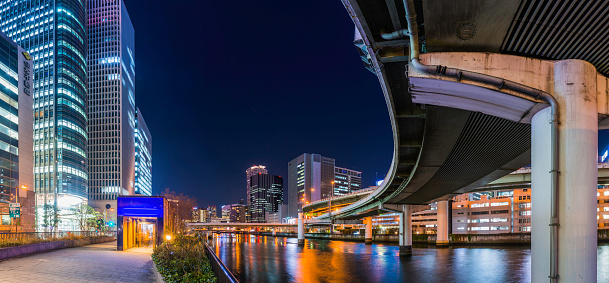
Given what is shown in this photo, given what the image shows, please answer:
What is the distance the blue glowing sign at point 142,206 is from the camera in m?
30.0

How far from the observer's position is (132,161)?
5709 inches

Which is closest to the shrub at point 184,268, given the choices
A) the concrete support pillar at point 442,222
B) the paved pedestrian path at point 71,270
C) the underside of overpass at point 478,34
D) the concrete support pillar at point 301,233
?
the paved pedestrian path at point 71,270

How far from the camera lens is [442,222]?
57344mm

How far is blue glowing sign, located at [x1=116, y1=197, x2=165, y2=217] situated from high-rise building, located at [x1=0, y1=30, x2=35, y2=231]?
1196 inches

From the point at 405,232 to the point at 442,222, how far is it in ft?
40.1

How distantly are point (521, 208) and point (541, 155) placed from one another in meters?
117

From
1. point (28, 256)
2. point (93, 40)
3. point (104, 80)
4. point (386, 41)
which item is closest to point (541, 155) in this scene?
point (386, 41)

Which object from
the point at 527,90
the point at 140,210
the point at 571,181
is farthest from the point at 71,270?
the point at 571,181

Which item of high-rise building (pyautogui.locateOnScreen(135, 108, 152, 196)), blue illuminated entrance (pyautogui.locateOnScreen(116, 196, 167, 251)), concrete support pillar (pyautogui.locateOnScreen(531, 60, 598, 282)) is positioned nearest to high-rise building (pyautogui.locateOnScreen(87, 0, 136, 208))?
high-rise building (pyautogui.locateOnScreen(135, 108, 152, 196))

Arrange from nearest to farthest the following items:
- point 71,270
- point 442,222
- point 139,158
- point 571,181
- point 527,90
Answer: point 571,181 → point 527,90 → point 71,270 → point 442,222 → point 139,158

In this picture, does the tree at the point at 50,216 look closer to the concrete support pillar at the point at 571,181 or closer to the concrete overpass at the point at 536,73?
the concrete overpass at the point at 536,73

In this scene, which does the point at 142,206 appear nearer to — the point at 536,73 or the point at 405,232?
the point at 536,73

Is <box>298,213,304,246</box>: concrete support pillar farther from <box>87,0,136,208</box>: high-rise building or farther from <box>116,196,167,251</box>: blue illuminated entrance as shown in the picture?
<box>87,0,136,208</box>: high-rise building

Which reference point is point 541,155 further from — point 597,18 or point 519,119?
point 597,18
